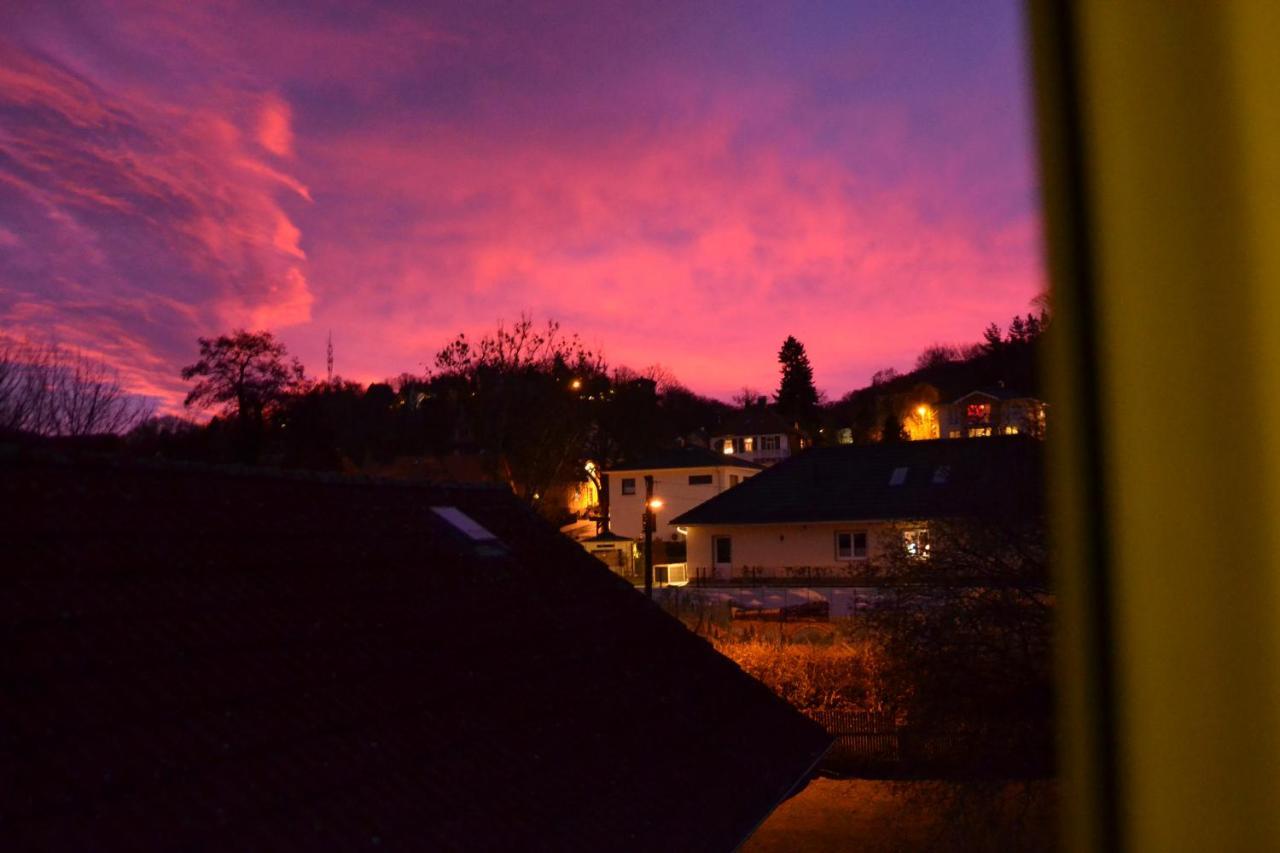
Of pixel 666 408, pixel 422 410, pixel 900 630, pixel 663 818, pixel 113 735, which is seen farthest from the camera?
pixel 666 408

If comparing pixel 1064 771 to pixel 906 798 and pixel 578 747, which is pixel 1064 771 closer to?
pixel 578 747

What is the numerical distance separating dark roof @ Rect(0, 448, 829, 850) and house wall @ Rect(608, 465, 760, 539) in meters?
35.7

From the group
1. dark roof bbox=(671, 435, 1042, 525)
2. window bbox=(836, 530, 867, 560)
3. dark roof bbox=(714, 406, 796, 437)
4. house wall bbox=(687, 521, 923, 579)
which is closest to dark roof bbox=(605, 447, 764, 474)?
dark roof bbox=(671, 435, 1042, 525)

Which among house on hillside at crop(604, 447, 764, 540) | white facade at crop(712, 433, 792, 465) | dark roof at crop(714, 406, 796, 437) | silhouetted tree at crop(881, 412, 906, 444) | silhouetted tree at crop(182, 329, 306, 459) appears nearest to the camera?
silhouetted tree at crop(182, 329, 306, 459)

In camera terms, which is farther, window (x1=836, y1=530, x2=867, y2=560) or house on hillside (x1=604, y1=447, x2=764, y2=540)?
house on hillside (x1=604, y1=447, x2=764, y2=540)

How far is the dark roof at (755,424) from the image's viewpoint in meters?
63.3

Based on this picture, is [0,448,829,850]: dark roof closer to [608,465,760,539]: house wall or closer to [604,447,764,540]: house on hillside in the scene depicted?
[608,465,760,539]: house wall

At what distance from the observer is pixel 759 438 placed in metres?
63.5

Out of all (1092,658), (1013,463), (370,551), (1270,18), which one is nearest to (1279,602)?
(1092,658)

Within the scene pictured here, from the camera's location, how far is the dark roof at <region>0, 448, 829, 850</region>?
4199 millimetres

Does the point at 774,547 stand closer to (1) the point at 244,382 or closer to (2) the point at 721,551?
(2) the point at 721,551

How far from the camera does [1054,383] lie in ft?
2.96

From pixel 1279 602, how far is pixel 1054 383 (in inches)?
10.2

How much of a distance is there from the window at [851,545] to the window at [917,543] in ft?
50.0
